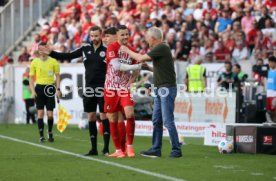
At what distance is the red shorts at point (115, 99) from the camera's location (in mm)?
13945

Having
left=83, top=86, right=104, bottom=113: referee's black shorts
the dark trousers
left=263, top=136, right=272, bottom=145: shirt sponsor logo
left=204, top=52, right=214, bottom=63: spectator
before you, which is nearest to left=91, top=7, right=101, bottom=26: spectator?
the dark trousers

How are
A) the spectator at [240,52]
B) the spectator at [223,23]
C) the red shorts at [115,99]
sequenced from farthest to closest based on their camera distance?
the spectator at [223,23], the spectator at [240,52], the red shorts at [115,99]

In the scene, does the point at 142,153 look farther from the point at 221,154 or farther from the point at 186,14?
the point at 186,14

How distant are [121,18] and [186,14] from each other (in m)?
2.81

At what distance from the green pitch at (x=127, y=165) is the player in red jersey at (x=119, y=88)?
47cm

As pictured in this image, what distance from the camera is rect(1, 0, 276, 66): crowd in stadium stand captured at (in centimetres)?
2545

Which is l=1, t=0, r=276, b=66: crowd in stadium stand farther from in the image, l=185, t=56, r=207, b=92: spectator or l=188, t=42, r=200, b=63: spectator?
l=185, t=56, r=207, b=92: spectator

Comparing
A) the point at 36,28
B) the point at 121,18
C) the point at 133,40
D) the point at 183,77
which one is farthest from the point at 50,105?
the point at 36,28

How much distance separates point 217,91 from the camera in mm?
22578

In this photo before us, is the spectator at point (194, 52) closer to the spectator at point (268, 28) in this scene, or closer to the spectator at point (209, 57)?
the spectator at point (209, 57)

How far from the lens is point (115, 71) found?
45.9 ft

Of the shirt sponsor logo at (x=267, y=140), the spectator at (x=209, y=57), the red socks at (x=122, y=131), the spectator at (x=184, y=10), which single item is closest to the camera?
the red socks at (x=122, y=131)

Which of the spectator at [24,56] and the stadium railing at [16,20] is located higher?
the stadium railing at [16,20]

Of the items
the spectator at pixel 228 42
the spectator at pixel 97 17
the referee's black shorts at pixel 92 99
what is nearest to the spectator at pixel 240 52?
the spectator at pixel 228 42
